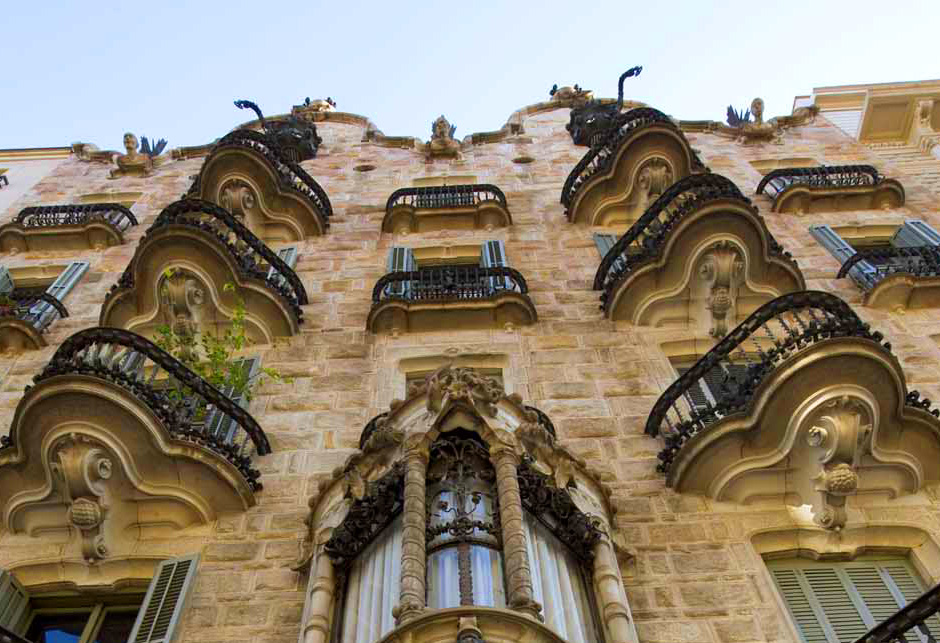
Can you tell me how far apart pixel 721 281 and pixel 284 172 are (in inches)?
350

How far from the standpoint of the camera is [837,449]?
9.30 meters

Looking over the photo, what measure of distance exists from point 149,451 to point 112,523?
2.58ft

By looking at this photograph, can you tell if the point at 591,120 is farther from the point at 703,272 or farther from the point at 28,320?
the point at 28,320

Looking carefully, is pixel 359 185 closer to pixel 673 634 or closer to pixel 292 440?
pixel 292 440

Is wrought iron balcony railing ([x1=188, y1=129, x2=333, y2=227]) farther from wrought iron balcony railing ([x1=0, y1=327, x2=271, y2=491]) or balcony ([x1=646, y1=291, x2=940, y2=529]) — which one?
balcony ([x1=646, y1=291, x2=940, y2=529])

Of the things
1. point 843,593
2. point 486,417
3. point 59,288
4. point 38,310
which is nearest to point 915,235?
point 843,593

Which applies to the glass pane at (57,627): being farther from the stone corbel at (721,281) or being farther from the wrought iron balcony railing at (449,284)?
the stone corbel at (721,281)

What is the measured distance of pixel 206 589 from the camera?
880 cm

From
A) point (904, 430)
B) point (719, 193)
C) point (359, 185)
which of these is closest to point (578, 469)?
point (904, 430)

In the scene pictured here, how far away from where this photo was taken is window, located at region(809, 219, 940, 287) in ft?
46.1

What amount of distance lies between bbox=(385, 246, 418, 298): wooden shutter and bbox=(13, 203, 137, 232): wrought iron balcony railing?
5.62 metres

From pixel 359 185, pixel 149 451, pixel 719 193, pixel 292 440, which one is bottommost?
pixel 149 451

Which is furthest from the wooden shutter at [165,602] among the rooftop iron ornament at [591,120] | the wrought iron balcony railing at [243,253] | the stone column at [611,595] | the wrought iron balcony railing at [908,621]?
the rooftop iron ornament at [591,120]

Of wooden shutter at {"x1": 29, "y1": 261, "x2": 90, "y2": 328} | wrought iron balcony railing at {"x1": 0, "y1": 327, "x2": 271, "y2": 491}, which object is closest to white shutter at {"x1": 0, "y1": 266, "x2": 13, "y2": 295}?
wooden shutter at {"x1": 29, "y1": 261, "x2": 90, "y2": 328}
